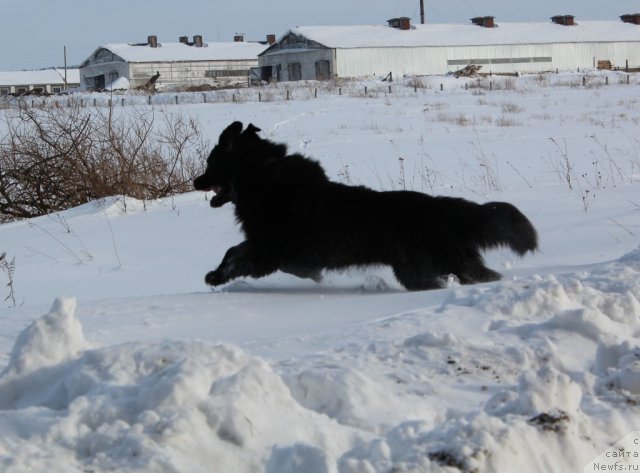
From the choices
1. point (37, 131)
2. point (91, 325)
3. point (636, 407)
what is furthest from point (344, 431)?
point (37, 131)

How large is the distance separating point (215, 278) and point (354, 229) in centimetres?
128

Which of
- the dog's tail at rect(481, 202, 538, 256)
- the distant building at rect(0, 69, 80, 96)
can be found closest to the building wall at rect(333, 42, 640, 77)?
the distant building at rect(0, 69, 80, 96)

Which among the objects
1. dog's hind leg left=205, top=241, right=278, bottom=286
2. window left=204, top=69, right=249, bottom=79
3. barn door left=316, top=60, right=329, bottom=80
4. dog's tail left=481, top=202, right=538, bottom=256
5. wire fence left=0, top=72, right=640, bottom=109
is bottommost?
dog's hind leg left=205, top=241, right=278, bottom=286

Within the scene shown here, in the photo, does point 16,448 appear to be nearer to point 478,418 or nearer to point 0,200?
point 478,418

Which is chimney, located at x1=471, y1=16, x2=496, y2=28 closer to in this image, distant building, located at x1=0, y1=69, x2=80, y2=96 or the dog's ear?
distant building, located at x1=0, y1=69, x2=80, y2=96

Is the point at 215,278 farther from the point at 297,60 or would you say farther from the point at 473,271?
the point at 297,60

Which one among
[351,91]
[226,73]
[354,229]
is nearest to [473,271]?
[354,229]

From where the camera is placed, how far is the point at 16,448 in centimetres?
279

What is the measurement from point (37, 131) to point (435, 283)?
9.04 metres

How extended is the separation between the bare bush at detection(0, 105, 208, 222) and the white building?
197 feet

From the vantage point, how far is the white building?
74.1 meters

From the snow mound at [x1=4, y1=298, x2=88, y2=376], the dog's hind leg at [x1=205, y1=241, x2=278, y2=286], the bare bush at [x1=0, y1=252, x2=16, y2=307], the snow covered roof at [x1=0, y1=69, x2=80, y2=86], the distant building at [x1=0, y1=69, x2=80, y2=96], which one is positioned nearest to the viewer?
the snow mound at [x1=4, y1=298, x2=88, y2=376]

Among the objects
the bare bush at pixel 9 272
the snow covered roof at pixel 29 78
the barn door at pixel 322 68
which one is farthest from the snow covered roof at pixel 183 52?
the bare bush at pixel 9 272

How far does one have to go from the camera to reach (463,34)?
78.8 metres
